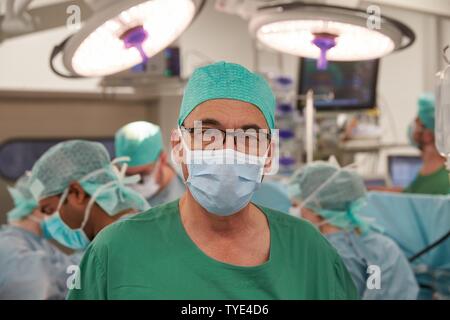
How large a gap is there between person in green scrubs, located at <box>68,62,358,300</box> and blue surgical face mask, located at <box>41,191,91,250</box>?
313 mm

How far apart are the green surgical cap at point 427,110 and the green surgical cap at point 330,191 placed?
653 mm

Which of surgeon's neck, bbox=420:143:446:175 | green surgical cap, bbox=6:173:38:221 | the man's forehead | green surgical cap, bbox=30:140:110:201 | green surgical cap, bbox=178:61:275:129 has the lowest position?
green surgical cap, bbox=6:173:38:221

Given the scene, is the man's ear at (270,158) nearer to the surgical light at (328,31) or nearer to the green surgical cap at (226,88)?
the green surgical cap at (226,88)

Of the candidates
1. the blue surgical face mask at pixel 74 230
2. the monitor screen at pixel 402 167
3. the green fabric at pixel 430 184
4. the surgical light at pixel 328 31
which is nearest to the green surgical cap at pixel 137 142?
the blue surgical face mask at pixel 74 230

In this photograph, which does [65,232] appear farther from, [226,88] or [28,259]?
[226,88]

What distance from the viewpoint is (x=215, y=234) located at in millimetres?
1003

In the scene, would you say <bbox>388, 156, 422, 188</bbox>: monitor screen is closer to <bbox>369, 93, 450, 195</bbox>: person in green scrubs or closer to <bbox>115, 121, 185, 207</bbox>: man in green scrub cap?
<bbox>369, 93, 450, 195</bbox>: person in green scrubs

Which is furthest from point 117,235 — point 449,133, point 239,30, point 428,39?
point 428,39

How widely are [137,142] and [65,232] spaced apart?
11.8 inches

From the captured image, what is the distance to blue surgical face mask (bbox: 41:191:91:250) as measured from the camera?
1.32 m

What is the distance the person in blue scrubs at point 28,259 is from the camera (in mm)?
1449

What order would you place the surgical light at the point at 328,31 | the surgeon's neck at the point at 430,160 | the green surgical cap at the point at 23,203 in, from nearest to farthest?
the surgical light at the point at 328,31, the green surgical cap at the point at 23,203, the surgeon's neck at the point at 430,160

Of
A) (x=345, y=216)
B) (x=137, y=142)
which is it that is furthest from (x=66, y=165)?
(x=345, y=216)

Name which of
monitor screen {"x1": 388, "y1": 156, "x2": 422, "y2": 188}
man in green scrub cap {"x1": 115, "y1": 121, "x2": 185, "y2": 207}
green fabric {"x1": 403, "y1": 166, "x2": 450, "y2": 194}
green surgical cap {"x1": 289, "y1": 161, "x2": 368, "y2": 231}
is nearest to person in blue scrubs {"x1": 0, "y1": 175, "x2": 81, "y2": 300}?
man in green scrub cap {"x1": 115, "y1": 121, "x2": 185, "y2": 207}
